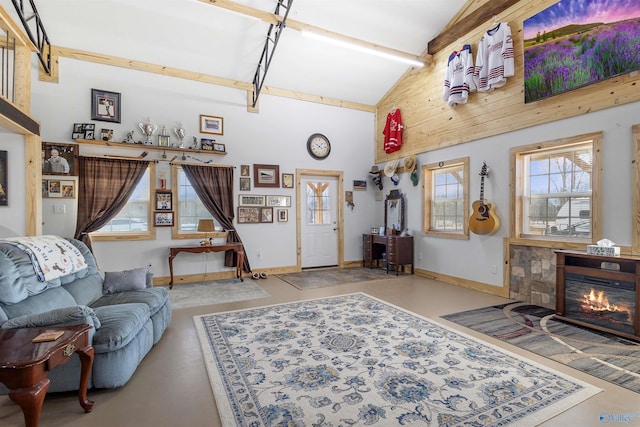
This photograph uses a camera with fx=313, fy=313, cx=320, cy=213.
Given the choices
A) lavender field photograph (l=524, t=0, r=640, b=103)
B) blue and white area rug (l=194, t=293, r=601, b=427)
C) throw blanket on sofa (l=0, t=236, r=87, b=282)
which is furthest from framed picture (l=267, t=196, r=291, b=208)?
lavender field photograph (l=524, t=0, r=640, b=103)

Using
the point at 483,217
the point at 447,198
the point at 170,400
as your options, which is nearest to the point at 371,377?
the point at 170,400

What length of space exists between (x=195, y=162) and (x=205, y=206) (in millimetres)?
785

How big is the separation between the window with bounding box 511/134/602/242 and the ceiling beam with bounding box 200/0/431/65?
247 cm

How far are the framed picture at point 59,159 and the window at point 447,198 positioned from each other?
576 cm

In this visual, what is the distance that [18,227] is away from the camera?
11.9 ft

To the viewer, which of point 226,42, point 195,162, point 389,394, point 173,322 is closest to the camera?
point 389,394

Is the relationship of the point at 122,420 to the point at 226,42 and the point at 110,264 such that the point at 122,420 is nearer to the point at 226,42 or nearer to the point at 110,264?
the point at 110,264

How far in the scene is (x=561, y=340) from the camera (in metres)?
2.92

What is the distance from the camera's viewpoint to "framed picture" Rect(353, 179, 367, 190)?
6953 millimetres

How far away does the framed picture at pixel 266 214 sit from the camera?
236 inches

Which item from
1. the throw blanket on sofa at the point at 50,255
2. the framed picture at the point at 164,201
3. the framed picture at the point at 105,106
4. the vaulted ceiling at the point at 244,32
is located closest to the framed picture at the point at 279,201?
the framed picture at the point at 164,201

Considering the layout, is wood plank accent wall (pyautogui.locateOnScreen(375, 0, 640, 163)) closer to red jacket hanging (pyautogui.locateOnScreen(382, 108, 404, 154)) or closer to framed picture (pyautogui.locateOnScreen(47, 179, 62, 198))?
red jacket hanging (pyautogui.locateOnScreen(382, 108, 404, 154))

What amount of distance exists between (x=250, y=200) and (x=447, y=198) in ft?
11.8

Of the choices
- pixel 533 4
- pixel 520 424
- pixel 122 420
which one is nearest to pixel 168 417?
pixel 122 420
